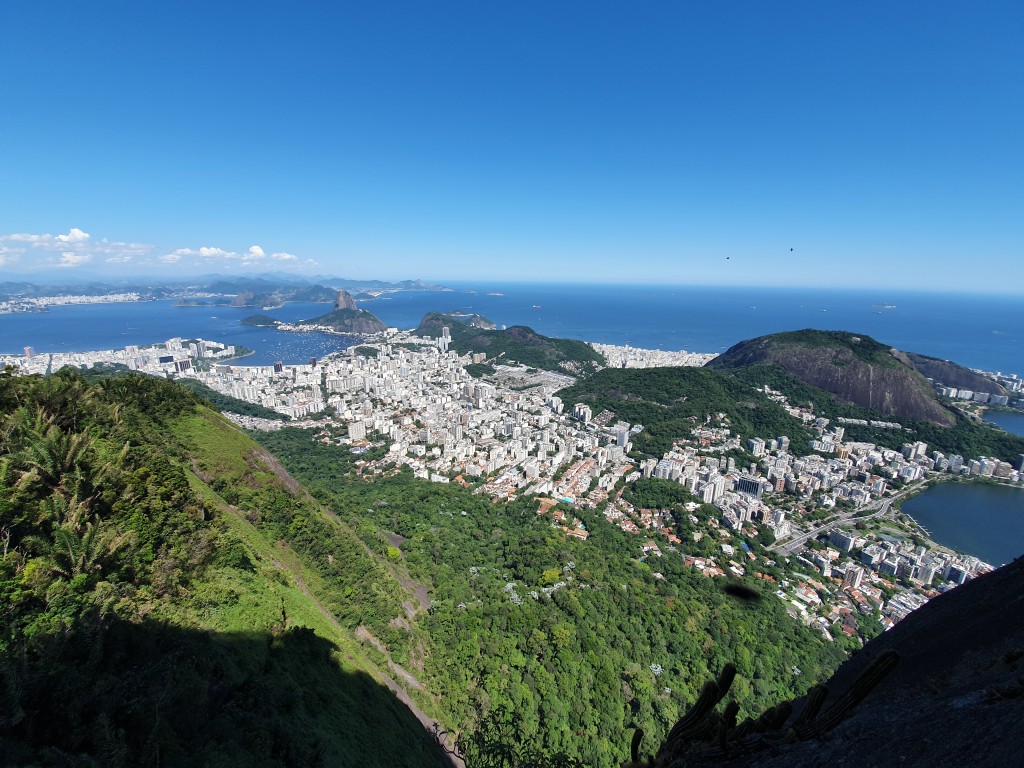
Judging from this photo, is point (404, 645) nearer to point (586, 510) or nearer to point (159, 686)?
point (159, 686)

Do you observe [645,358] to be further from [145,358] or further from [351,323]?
[145,358]

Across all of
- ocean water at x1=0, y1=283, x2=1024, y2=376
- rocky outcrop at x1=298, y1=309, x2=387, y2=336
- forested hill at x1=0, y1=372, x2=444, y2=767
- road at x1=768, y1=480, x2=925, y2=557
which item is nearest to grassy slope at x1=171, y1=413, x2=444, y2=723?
forested hill at x1=0, y1=372, x2=444, y2=767

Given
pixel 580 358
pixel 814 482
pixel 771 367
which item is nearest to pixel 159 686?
pixel 814 482

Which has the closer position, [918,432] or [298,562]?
[298,562]

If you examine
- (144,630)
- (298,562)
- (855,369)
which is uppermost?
(144,630)

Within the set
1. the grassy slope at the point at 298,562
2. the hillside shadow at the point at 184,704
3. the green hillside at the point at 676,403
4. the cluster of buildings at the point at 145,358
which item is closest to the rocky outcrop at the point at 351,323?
the cluster of buildings at the point at 145,358

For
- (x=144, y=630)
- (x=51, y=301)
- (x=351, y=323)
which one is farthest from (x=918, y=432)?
(x=51, y=301)
